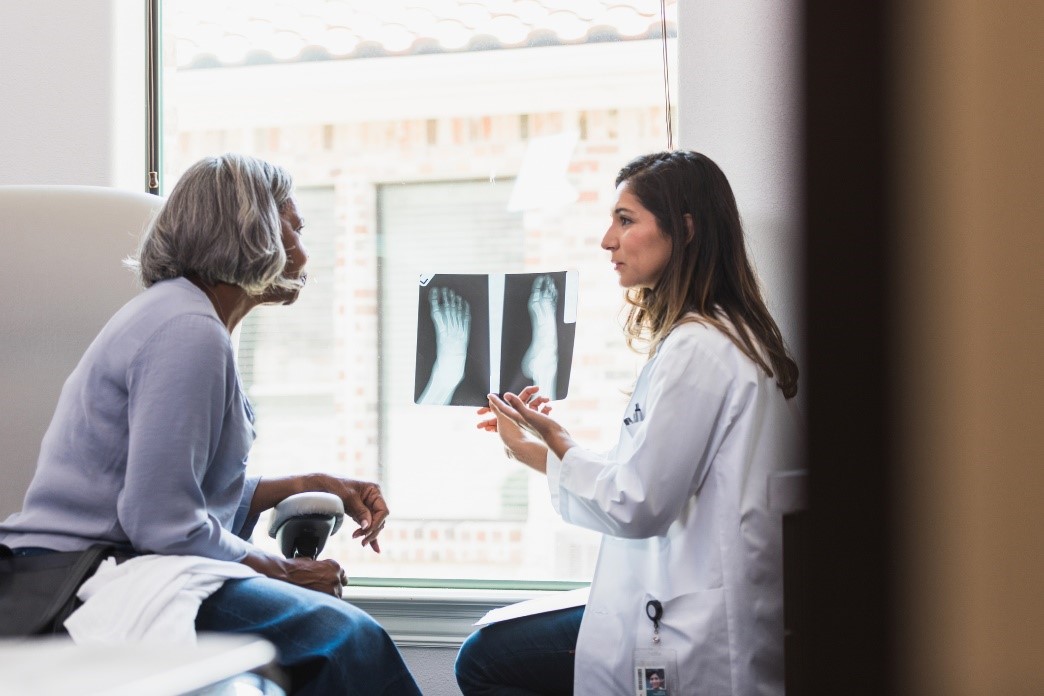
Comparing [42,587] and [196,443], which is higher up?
[196,443]

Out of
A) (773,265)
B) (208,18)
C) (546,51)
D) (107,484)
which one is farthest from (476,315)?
(208,18)

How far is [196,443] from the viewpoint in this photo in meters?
1.32

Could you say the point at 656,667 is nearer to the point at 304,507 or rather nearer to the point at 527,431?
the point at 527,431

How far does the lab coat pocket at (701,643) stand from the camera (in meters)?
1.29

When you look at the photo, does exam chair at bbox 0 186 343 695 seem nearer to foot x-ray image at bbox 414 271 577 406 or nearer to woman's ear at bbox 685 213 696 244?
foot x-ray image at bbox 414 271 577 406

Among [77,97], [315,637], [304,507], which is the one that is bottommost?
[315,637]

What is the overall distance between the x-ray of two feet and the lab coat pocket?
1.64 feet

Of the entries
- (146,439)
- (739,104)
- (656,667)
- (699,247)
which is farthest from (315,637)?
(739,104)

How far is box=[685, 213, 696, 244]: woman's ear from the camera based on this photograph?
149 cm

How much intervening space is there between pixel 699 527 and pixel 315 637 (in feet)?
1.74

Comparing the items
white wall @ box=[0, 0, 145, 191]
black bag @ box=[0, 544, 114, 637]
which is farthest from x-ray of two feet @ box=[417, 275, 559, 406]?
white wall @ box=[0, 0, 145, 191]

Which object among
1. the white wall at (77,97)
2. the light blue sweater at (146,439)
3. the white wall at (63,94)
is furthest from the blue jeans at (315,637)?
the white wall at (63,94)

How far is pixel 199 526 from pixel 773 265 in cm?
108

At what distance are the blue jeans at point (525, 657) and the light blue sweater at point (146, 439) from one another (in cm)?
41
